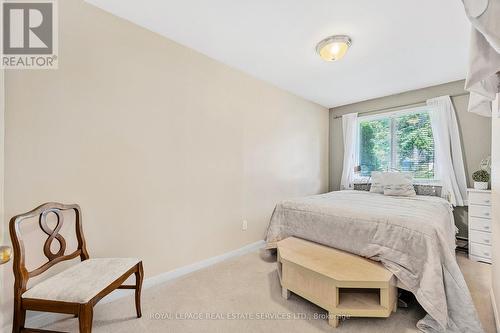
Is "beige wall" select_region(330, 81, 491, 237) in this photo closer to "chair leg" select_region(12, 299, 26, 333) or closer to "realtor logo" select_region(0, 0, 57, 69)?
"realtor logo" select_region(0, 0, 57, 69)

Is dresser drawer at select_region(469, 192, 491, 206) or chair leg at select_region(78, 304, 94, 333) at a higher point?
dresser drawer at select_region(469, 192, 491, 206)

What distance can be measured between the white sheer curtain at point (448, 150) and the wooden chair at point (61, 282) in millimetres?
3948

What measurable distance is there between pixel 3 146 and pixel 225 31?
184 cm

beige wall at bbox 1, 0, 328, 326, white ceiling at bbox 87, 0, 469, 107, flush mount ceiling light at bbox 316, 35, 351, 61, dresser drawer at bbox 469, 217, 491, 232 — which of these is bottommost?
dresser drawer at bbox 469, 217, 491, 232

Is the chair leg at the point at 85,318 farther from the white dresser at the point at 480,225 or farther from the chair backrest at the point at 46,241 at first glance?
the white dresser at the point at 480,225

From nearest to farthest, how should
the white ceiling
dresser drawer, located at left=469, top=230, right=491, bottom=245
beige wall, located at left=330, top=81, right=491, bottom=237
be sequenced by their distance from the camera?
the white ceiling → dresser drawer, located at left=469, top=230, right=491, bottom=245 → beige wall, located at left=330, top=81, right=491, bottom=237

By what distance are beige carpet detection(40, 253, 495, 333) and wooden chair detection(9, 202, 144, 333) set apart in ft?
1.45

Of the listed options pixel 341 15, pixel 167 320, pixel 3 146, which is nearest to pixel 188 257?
pixel 167 320

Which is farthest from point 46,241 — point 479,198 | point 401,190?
point 479,198

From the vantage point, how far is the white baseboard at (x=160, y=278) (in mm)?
1436

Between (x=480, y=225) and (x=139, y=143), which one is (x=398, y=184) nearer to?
(x=480, y=225)

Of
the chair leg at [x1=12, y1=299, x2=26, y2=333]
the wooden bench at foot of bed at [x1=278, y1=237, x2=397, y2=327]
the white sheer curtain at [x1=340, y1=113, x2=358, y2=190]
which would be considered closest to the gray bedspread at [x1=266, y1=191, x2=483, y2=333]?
the wooden bench at foot of bed at [x1=278, y1=237, x2=397, y2=327]

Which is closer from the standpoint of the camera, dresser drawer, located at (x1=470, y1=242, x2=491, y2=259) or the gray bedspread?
the gray bedspread

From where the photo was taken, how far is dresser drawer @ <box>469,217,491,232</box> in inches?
98.6
